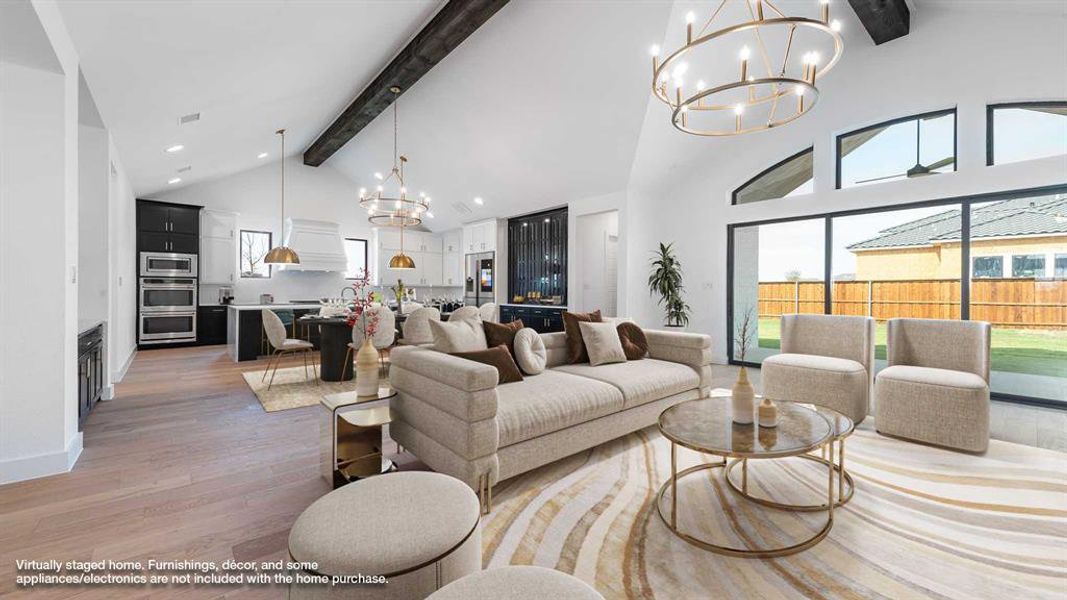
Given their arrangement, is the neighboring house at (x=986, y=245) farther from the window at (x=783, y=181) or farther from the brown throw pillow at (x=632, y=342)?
the brown throw pillow at (x=632, y=342)

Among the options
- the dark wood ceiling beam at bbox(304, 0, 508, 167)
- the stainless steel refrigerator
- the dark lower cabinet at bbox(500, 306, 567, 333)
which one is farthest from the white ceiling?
the dark lower cabinet at bbox(500, 306, 567, 333)

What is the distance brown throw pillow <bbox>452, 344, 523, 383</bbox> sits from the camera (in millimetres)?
2713

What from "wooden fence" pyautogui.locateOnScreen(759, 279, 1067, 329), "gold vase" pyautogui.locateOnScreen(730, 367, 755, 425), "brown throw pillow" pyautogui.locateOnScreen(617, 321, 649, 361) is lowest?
"gold vase" pyautogui.locateOnScreen(730, 367, 755, 425)

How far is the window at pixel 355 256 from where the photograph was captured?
9.40m

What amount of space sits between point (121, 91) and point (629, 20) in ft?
14.4

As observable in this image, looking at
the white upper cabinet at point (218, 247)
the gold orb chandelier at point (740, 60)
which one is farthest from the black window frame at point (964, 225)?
the white upper cabinet at point (218, 247)

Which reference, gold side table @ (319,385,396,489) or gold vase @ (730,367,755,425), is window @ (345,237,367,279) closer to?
gold side table @ (319,385,396,489)

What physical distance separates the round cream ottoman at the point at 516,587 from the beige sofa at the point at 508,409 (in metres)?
1.15

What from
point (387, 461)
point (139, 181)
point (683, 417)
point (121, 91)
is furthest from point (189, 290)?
point (683, 417)

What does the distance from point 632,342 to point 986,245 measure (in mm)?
3972

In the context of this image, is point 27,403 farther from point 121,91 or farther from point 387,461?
point 121,91

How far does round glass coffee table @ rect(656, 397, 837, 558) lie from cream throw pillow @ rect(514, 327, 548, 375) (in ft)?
3.32

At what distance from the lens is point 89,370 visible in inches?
134

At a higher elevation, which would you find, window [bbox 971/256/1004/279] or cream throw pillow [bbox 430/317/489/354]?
window [bbox 971/256/1004/279]
